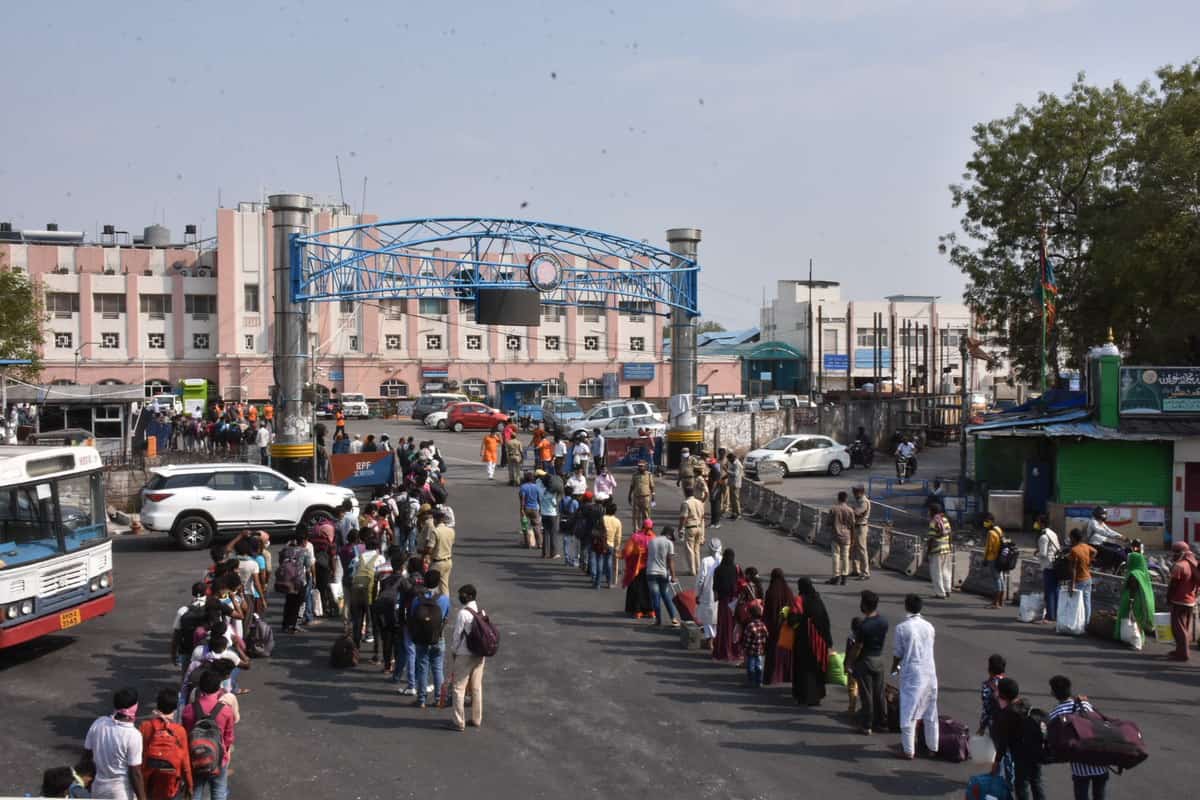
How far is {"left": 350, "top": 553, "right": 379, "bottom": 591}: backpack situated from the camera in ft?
40.8

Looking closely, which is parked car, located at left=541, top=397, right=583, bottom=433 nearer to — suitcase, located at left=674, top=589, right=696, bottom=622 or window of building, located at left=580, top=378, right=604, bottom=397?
window of building, located at left=580, top=378, right=604, bottom=397

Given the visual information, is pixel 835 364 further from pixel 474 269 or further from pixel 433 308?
pixel 474 269

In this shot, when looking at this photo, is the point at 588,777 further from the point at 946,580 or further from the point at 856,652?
the point at 946,580

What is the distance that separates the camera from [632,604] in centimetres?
1481

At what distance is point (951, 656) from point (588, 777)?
5.84 metres

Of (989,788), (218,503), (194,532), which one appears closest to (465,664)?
(989,788)

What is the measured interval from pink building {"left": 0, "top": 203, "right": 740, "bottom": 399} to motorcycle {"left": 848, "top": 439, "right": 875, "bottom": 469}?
2675 cm

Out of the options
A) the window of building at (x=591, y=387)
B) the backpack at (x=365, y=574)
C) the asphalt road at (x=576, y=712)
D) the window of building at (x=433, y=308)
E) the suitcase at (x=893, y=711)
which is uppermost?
the window of building at (x=433, y=308)

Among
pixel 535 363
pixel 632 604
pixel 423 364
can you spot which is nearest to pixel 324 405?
pixel 423 364

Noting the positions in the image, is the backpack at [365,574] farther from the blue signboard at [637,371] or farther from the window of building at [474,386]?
the blue signboard at [637,371]

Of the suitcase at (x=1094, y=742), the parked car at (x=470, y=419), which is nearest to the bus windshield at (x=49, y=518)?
the suitcase at (x=1094, y=742)

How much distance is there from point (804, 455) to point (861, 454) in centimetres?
360

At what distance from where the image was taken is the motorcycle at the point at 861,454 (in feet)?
119

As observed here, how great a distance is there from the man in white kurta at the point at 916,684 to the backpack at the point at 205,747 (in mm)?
5648
